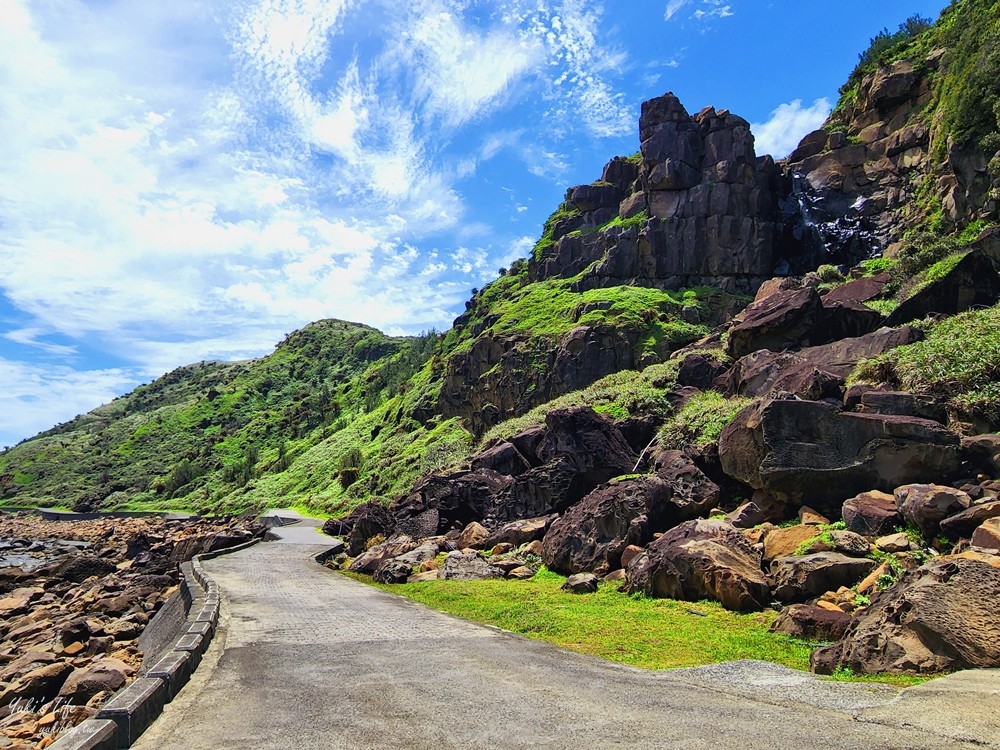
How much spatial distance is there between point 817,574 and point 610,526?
7.27m

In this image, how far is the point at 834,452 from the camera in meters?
16.8

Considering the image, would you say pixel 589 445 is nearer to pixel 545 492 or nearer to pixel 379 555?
pixel 545 492

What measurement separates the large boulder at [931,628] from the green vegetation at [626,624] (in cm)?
113

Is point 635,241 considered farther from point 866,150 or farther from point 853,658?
point 853,658

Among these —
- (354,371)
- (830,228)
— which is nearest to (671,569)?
(830,228)

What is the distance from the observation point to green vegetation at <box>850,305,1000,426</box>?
16.6 metres

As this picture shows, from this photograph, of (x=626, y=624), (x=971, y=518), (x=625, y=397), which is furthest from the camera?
(x=625, y=397)

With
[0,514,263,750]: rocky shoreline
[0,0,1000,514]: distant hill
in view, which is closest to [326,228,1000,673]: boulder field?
[0,0,1000,514]: distant hill

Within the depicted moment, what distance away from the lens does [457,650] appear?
428 inches

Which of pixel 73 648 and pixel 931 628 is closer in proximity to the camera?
pixel 931 628

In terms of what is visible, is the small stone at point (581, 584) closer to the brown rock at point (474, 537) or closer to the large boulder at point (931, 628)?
the large boulder at point (931, 628)

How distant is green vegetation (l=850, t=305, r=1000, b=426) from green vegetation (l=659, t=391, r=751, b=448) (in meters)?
4.61

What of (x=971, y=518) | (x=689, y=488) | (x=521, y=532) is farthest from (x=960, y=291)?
(x=521, y=532)

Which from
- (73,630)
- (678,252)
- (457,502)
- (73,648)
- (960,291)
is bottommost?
(73,648)
